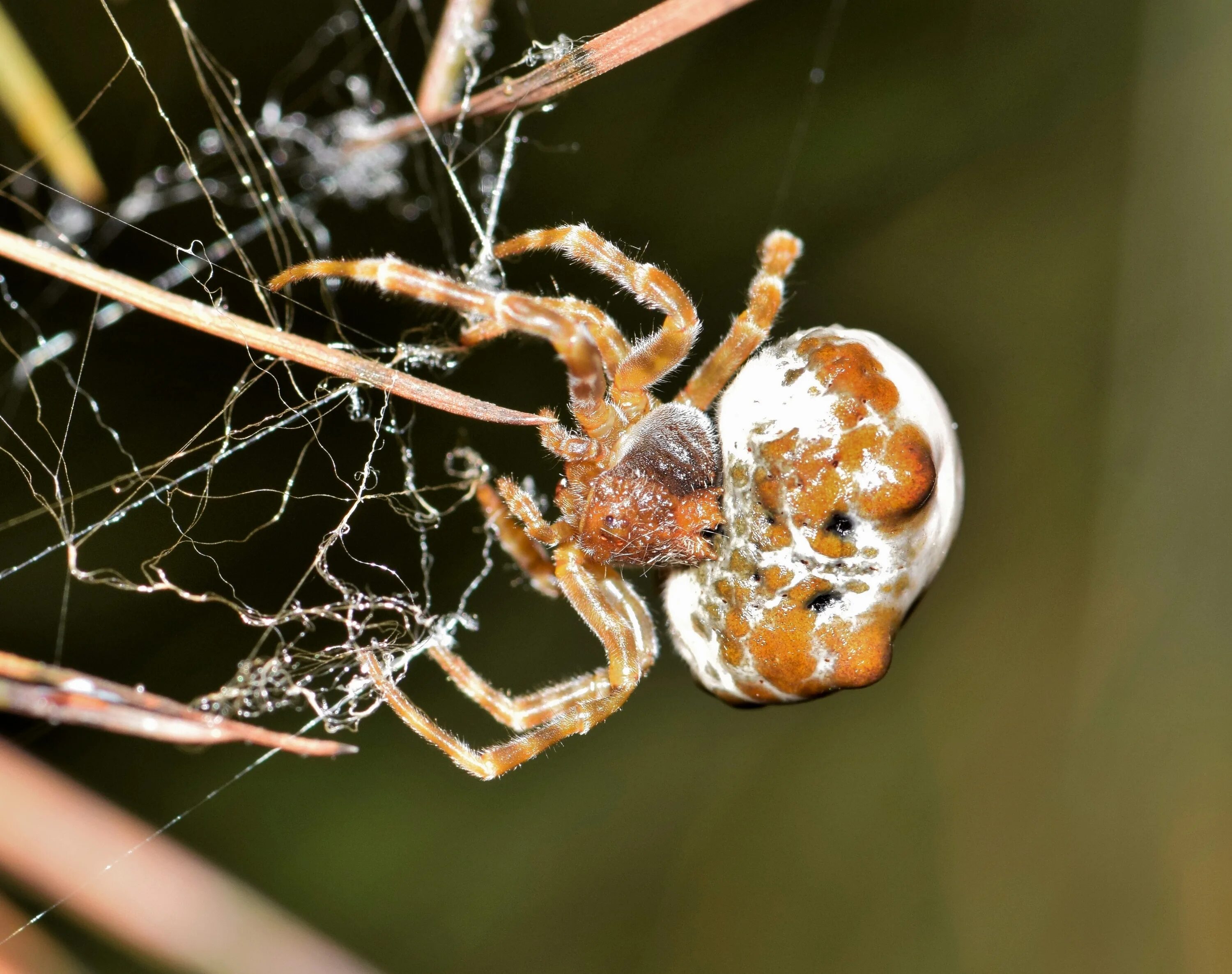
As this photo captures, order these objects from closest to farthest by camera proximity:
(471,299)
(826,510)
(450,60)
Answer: (471,299)
(826,510)
(450,60)

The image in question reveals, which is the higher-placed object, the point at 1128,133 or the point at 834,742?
the point at 1128,133

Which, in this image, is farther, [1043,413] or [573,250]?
[1043,413]

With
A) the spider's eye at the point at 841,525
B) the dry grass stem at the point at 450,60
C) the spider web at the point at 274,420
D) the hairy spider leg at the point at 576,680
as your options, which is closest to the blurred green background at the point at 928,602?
the spider web at the point at 274,420

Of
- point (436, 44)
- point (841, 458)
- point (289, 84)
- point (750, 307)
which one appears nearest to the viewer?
point (841, 458)

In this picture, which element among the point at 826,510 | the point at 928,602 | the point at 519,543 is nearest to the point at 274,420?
the point at 519,543

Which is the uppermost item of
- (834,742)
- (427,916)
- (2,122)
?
(2,122)

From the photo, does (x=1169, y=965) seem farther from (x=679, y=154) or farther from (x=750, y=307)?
(x=679, y=154)

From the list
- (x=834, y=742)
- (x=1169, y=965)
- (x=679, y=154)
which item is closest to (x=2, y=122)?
(x=679, y=154)

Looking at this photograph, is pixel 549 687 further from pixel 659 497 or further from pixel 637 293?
pixel 637 293
